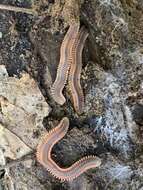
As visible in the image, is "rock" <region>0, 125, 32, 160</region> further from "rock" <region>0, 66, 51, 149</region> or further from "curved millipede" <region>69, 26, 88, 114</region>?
"curved millipede" <region>69, 26, 88, 114</region>

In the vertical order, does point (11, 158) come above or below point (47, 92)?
below

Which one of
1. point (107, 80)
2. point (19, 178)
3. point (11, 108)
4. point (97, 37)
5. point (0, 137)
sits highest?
point (97, 37)

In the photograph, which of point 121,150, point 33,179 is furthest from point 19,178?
point 121,150

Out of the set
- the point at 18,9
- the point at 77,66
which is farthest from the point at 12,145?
the point at 18,9

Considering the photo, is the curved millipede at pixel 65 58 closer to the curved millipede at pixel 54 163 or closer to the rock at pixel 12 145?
the curved millipede at pixel 54 163

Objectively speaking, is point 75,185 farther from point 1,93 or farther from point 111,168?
point 1,93

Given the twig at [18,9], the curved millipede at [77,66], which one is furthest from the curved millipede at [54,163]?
the twig at [18,9]

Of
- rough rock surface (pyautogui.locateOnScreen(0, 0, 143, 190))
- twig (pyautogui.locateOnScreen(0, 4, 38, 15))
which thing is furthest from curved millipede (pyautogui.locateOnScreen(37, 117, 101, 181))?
twig (pyautogui.locateOnScreen(0, 4, 38, 15))
